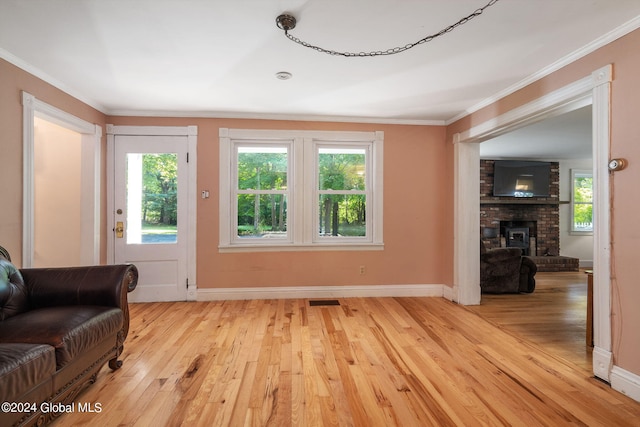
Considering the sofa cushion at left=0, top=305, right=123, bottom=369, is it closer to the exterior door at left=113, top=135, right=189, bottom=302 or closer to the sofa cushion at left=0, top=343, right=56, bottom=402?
the sofa cushion at left=0, top=343, right=56, bottom=402

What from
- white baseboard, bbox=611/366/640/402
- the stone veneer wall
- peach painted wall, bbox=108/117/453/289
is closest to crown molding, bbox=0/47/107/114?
peach painted wall, bbox=108/117/453/289

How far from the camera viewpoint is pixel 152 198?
12.5 ft

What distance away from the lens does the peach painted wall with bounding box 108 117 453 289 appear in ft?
12.7

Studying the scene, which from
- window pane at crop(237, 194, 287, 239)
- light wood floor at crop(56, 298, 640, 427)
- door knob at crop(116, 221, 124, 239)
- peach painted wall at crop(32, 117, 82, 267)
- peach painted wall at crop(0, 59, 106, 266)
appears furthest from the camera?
window pane at crop(237, 194, 287, 239)

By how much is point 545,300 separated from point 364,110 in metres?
3.58

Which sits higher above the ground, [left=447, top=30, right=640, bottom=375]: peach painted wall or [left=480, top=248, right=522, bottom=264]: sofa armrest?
[left=447, top=30, right=640, bottom=375]: peach painted wall

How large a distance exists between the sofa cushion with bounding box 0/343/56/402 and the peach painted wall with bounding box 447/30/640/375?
135 inches

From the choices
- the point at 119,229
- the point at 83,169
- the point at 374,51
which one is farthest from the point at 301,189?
the point at 83,169

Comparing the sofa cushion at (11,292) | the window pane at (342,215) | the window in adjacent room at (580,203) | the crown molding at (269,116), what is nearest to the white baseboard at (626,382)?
the window pane at (342,215)

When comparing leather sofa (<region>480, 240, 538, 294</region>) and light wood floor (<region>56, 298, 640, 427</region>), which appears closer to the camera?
light wood floor (<region>56, 298, 640, 427</region>)

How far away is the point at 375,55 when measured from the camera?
7.94 feet

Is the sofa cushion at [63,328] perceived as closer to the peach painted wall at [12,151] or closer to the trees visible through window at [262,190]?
the peach painted wall at [12,151]

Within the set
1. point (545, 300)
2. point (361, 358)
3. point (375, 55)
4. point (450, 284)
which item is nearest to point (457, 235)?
point (450, 284)

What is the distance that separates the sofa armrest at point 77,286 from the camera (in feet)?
6.85
